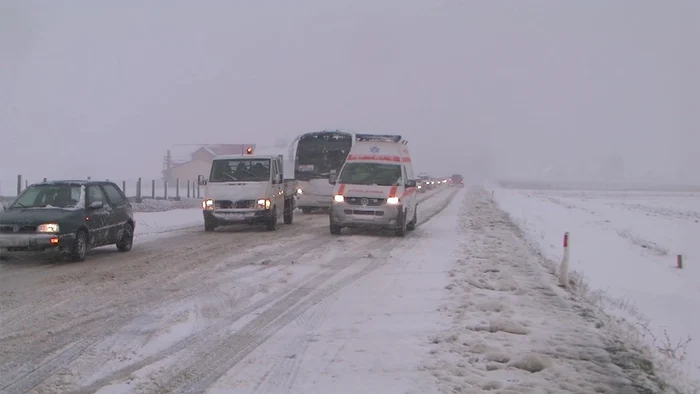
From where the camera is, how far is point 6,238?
11602 mm

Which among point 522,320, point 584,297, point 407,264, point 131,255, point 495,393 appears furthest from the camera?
point 131,255

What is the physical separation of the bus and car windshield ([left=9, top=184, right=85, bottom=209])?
602 inches

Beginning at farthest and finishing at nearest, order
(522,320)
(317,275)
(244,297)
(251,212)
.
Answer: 1. (251,212)
2. (317,275)
3. (244,297)
4. (522,320)

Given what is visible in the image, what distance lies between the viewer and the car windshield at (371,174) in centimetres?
1775

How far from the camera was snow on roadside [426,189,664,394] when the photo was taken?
555 cm

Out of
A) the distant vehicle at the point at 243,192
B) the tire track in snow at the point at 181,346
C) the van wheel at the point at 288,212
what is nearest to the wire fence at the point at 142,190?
the distant vehicle at the point at 243,192

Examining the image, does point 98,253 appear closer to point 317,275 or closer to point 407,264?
point 317,275

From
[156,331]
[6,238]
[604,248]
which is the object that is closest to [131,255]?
[6,238]

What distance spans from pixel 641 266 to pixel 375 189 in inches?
292

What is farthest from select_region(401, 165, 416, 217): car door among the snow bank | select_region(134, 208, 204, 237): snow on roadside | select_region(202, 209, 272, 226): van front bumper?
the snow bank

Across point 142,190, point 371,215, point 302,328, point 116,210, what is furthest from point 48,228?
point 142,190

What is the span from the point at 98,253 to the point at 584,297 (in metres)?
10.2

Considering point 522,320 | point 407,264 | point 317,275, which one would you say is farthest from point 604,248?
point 522,320

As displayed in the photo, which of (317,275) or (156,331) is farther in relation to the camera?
(317,275)
